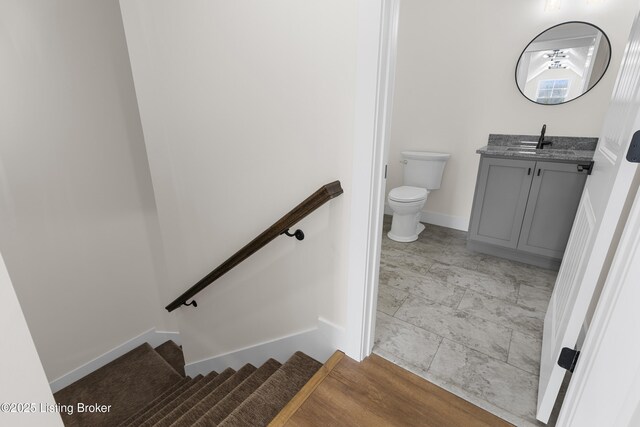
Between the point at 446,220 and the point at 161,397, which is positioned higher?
the point at 446,220

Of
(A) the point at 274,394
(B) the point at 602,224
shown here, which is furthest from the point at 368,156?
(A) the point at 274,394

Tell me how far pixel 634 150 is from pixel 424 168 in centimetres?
231

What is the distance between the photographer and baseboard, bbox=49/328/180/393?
2.54 meters

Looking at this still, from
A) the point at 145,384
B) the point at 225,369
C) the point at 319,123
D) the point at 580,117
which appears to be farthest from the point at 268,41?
the point at 145,384

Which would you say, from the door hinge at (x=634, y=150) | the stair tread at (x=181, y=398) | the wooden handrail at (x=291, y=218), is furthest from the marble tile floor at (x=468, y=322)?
the stair tread at (x=181, y=398)

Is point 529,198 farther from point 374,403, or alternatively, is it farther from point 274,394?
point 274,394

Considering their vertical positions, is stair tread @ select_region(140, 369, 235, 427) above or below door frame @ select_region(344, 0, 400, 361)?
below

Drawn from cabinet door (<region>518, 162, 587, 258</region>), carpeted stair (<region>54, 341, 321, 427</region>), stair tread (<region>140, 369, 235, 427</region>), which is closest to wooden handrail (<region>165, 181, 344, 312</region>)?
carpeted stair (<region>54, 341, 321, 427</region>)

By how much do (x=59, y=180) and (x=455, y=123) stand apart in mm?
3354

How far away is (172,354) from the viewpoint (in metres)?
3.08

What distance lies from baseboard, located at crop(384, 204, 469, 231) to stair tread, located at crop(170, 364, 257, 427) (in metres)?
2.38

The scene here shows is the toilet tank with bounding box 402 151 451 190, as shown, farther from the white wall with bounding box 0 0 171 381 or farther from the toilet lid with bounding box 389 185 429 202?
the white wall with bounding box 0 0 171 381

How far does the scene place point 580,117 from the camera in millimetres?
2445

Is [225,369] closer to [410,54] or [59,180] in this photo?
[59,180]
